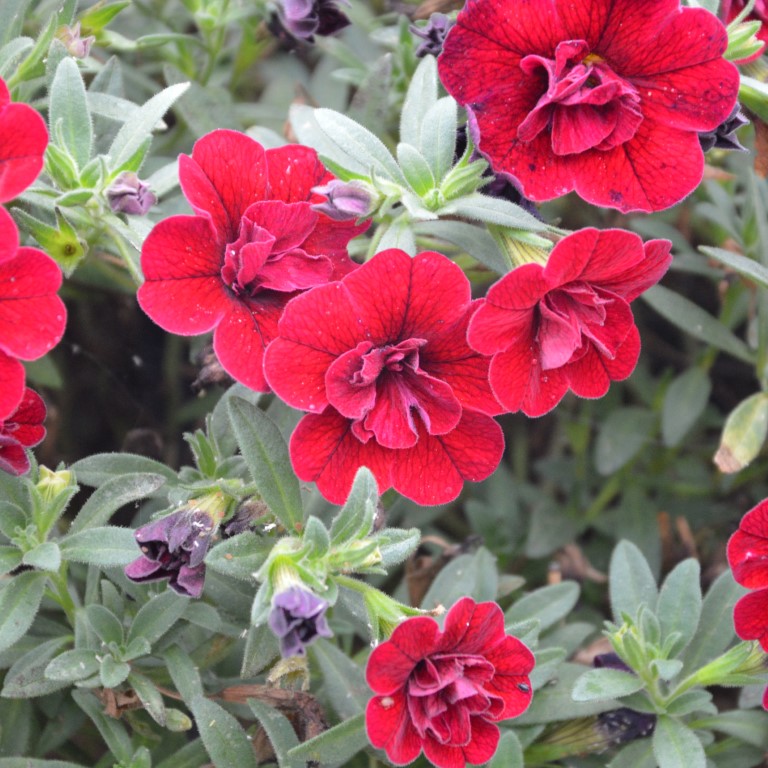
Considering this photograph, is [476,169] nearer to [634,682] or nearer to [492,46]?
[492,46]

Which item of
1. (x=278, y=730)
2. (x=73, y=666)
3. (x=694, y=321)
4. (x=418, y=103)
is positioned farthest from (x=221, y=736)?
(x=694, y=321)

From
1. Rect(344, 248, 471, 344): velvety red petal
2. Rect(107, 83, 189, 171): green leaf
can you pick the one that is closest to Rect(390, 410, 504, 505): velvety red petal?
Rect(344, 248, 471, 344): velvety red petal

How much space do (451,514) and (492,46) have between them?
1.29 metres

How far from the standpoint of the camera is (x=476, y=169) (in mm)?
1358

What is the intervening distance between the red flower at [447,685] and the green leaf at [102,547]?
39 cm

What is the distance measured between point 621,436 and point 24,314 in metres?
1.39

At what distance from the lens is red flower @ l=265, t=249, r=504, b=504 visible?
1.21 m

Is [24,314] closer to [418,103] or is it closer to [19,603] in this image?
[19,603]

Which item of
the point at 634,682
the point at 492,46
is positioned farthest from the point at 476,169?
the point at 634,682

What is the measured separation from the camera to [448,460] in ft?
4.37

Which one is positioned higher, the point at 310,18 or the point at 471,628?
the point at 310,18

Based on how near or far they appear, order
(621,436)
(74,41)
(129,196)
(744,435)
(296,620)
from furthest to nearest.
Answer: (621,436) → (744,435) → (74,41) → (129,196) → (296,620)

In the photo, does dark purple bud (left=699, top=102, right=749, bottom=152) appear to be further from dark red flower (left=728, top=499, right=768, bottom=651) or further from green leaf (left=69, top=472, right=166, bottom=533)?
green leaf (left=69, top=472, right=166, bottom=533)

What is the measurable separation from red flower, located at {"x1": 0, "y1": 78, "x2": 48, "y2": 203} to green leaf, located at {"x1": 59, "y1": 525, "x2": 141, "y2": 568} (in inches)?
19.3
